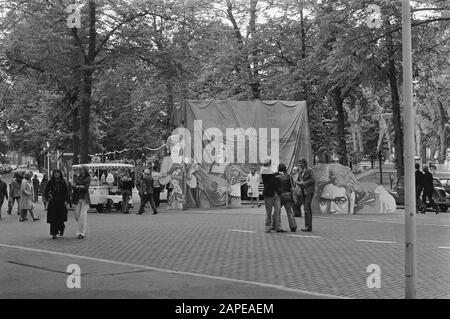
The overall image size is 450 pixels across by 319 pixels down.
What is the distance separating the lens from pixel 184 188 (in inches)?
1058

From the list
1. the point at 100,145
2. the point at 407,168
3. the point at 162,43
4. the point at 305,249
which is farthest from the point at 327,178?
the point at 100,145

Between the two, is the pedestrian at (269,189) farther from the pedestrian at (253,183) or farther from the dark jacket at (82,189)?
the pedestrian at (253,183)

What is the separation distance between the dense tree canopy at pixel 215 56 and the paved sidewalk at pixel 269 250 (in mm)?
8490

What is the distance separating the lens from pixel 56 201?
15.4 metres

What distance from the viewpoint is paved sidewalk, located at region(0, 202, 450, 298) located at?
353 inches

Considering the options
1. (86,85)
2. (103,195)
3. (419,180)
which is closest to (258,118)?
(103,195)

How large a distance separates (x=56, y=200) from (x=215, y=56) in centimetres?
2380

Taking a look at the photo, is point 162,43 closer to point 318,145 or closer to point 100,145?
point 318,145

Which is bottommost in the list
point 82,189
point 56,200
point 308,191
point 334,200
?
point 334,200

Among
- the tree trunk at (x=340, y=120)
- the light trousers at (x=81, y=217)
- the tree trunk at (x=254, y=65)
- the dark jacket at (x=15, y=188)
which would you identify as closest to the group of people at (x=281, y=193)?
A: the light trousers at (x=81, y=217)

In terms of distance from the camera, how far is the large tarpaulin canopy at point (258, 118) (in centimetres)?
2758

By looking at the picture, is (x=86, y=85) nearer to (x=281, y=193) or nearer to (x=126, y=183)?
(x=126, y=183)

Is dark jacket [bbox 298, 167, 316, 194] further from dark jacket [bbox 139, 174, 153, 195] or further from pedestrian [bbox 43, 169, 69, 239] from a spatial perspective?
dark jacket [bbox 139, 174, 153, 195]
